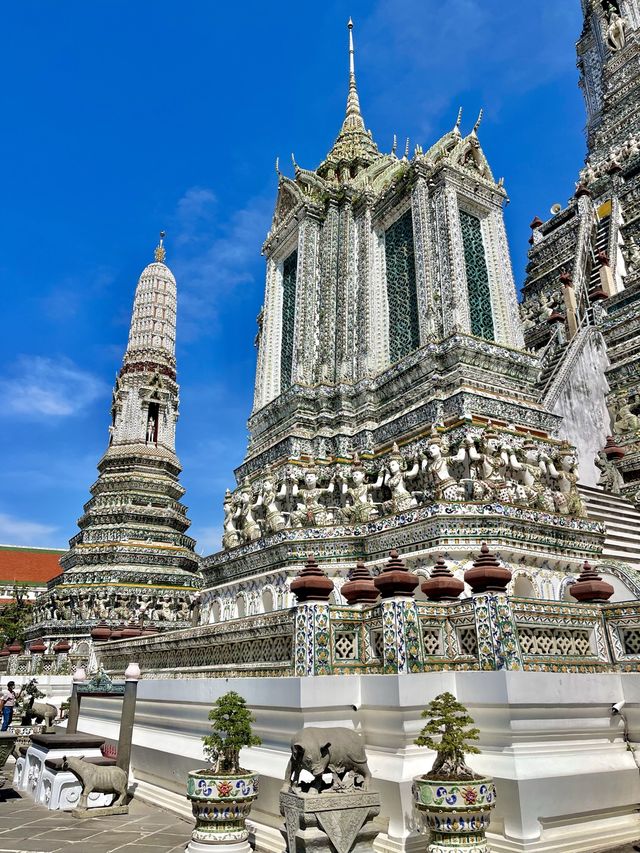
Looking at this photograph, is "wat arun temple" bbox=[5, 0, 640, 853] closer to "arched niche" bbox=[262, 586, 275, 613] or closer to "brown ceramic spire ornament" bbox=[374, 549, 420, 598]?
"brown ceramic spire ornament" bbox=[374, 549, 420, 598]

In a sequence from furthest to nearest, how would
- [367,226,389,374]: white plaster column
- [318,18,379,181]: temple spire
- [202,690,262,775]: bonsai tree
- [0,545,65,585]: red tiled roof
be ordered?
[0,545,65,585]: red tiled roof
[318,18,379,181]: temple spire
[367,226,389,374]: white plaster column
[202,690,262,775]: bonsai tree

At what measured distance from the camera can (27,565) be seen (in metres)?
40.8

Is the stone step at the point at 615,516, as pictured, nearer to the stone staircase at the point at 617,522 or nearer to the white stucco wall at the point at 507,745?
the stone staircase at the point at 617,522

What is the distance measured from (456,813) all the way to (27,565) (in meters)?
41.2

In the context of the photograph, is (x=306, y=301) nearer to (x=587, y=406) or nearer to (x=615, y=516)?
(x=587, y=406)

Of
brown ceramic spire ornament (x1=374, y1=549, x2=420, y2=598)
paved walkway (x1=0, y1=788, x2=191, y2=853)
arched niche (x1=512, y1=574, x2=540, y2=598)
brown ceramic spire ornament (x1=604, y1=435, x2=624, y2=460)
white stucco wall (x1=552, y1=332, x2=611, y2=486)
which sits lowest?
paved walkway (x1=0, y1=788, x2=191, y2=853)

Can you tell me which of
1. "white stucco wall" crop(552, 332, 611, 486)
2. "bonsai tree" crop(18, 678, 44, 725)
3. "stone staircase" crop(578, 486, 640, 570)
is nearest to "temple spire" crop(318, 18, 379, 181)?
"white stucco wall" crop(552, 332, 611, 486)

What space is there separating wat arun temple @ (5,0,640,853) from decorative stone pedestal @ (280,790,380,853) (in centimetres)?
40

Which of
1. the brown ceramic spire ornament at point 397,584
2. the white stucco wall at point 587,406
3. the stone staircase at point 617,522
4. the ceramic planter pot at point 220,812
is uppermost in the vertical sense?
the white stucco wall at point 587,406

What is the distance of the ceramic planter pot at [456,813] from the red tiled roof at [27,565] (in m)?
38.7

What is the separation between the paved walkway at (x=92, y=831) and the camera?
578 centimetres

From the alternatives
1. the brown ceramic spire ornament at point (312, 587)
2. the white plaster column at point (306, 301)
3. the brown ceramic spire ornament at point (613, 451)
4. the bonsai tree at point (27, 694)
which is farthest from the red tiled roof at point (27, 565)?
the brown ceramic spire ornament at point (312, 587)

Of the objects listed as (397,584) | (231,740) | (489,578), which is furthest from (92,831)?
(489,578)

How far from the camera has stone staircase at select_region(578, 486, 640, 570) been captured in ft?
41.5
